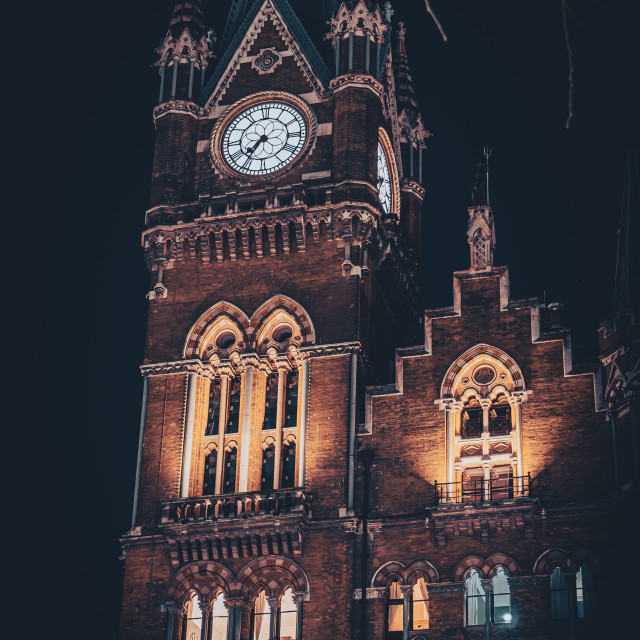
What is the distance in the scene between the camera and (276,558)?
1364 inches

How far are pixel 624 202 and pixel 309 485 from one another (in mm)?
Answer: 12563

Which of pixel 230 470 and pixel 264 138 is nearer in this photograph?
pixel 230 470

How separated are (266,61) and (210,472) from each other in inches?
580

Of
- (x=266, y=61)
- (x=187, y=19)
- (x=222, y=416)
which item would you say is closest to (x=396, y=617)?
(x=222, y=416)

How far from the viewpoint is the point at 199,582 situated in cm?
3509

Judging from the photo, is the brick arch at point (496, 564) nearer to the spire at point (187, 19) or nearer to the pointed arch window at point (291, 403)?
the pointed arch window at point (291, 403)

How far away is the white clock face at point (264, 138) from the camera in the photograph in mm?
41000

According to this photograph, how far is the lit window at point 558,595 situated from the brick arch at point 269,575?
6790mm

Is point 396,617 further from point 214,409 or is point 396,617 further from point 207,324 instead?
point 207,324

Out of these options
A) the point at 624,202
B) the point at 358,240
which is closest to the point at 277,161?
the point at 358,240

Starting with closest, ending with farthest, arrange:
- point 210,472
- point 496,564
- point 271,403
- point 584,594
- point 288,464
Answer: point 584,594, point 496,564, point 288,464, point 210,472, point 271,403

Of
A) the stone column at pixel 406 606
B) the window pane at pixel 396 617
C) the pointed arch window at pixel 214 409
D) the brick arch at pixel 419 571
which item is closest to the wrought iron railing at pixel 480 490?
the brick arch at pixel 419 571

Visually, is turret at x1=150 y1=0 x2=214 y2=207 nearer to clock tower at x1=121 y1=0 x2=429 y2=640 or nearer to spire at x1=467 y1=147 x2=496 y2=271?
clock tower at x1=121 y1=0 x2=429 y2=640

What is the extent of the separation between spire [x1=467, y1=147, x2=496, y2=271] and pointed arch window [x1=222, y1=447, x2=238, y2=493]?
29.5 ft
